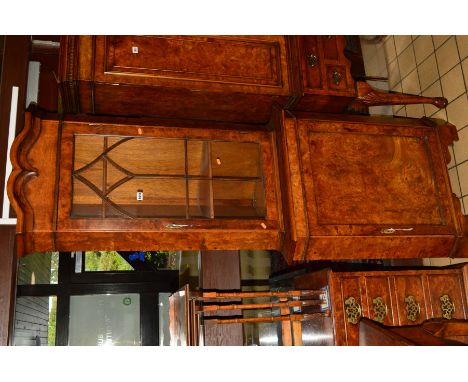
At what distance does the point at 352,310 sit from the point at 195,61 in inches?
48.8

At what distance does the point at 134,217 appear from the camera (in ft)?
5.52

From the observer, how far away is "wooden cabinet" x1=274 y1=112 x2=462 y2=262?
174 cm

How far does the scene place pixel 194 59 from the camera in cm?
192

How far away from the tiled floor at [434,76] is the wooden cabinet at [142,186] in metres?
1.07

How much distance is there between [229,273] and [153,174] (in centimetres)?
103

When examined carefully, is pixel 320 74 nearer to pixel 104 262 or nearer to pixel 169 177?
pixel 169 177

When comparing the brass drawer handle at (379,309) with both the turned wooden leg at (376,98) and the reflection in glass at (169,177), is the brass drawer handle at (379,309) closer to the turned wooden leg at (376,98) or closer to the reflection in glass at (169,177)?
the reflection in glass at (169,177)

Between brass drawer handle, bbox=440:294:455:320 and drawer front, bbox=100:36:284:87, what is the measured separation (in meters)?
1.18

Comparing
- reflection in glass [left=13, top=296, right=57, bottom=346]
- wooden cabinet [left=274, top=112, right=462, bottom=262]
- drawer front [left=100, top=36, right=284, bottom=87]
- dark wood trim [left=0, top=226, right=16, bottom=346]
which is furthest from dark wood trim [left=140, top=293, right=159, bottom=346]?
drawer front [left=100, top=36, right=284, bottom=87]

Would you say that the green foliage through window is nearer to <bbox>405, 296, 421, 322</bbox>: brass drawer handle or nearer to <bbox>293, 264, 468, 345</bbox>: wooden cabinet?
<bbox>293, 264, 468, 345</bbox>: wooden cabinet

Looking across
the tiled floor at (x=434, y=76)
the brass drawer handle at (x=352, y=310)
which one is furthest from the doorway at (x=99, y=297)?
the tiled floor at (x=434, y=76)
